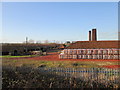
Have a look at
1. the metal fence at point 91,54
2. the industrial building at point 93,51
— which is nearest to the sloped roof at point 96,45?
the industrial building at point 93,51

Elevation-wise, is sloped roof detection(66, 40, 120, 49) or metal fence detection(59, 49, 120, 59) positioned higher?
sloped roof detection(66, 40, 120, 49)

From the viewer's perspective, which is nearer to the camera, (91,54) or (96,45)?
(91,54)

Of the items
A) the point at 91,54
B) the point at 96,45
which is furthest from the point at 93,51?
the point at 96,45

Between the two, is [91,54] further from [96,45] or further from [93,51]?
[96,45]

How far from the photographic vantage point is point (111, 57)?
20844 millimetres

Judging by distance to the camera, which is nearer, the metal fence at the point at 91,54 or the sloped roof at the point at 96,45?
the metal fence at the point at 91,54

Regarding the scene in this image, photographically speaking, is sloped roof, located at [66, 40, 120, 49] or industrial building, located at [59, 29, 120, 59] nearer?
industrial building, located at [59, 29, 120, 59]

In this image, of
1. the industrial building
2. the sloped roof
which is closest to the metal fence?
the industrial building

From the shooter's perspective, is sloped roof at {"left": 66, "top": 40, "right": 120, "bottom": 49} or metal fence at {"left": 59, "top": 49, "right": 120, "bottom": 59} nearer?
metal fence at {"left": 59, "top": 49, "right": 120, "bottom": 59}

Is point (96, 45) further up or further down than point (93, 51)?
further up

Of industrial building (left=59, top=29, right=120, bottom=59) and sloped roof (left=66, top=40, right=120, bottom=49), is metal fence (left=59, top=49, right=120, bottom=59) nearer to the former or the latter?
industrial building (left=59, top=29, right=120, bottom=59)

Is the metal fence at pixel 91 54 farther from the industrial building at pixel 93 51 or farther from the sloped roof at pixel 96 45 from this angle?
the sloped roof at pixel 96 45

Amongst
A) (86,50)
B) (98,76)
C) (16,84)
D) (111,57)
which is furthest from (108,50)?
(16,84)

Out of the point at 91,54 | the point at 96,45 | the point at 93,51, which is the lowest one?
the point at 91,54
